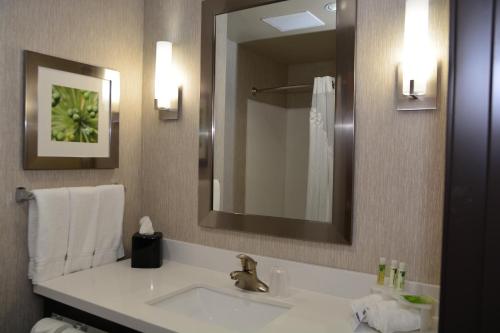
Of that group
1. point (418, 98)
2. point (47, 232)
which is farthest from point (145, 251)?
point (418, 98)

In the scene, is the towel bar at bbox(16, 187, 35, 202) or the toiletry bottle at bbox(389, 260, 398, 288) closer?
the toiletry bottle at bbox(389, 260, 398, 288)

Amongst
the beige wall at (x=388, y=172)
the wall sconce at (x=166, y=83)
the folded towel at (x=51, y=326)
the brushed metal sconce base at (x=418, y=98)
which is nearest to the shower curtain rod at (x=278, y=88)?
the beige wall at (x=388, y=172)

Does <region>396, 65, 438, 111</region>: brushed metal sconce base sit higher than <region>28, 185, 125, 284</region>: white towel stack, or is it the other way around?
<region>396, 65, 438, 111</region>: brushed metal sconce base

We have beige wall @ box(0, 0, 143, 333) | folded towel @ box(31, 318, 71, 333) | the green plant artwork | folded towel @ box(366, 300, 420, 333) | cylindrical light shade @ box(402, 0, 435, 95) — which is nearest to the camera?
folded towel @ box(366, 300, 420, 333)

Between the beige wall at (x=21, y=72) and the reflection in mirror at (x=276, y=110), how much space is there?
0.51m

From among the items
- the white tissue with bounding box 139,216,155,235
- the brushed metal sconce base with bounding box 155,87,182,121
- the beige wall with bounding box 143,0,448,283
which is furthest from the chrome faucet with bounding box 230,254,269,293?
the brushed metal sconce base with bounding box 155,87,182,121

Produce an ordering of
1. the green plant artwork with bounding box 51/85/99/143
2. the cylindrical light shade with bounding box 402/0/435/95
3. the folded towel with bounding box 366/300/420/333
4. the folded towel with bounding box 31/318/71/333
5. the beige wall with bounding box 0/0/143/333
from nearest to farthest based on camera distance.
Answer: the folded towel with bounding box 366/300/420/333
the cylindrical light shade with bounding box 402/0/435/95
the folded towel with bounding box 31/318/71/333
the beige wall with bounding box 0/0/143/333
the green plant artwork with bounding box 51/85/99/143

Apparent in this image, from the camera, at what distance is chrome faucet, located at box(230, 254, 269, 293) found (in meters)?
1.46

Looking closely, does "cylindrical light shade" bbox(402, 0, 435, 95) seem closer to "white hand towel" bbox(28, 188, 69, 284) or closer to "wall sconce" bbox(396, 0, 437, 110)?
"wall sconce" bbox(396, 0, 437, 110)

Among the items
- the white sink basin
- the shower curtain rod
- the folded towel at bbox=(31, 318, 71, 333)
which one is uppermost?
the shower curtain rod

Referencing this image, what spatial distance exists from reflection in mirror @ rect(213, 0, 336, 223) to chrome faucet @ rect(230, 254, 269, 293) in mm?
219

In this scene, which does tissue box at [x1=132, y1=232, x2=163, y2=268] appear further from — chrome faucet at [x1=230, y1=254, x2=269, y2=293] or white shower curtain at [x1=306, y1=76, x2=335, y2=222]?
white shower curtain at [x1=306, y1=76, x2=335, y2=222]

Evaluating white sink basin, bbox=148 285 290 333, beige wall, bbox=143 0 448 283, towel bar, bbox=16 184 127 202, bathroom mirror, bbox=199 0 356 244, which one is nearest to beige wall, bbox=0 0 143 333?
towel bar, bbox=16 184 127 202

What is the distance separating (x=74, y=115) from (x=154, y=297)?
0.84m
